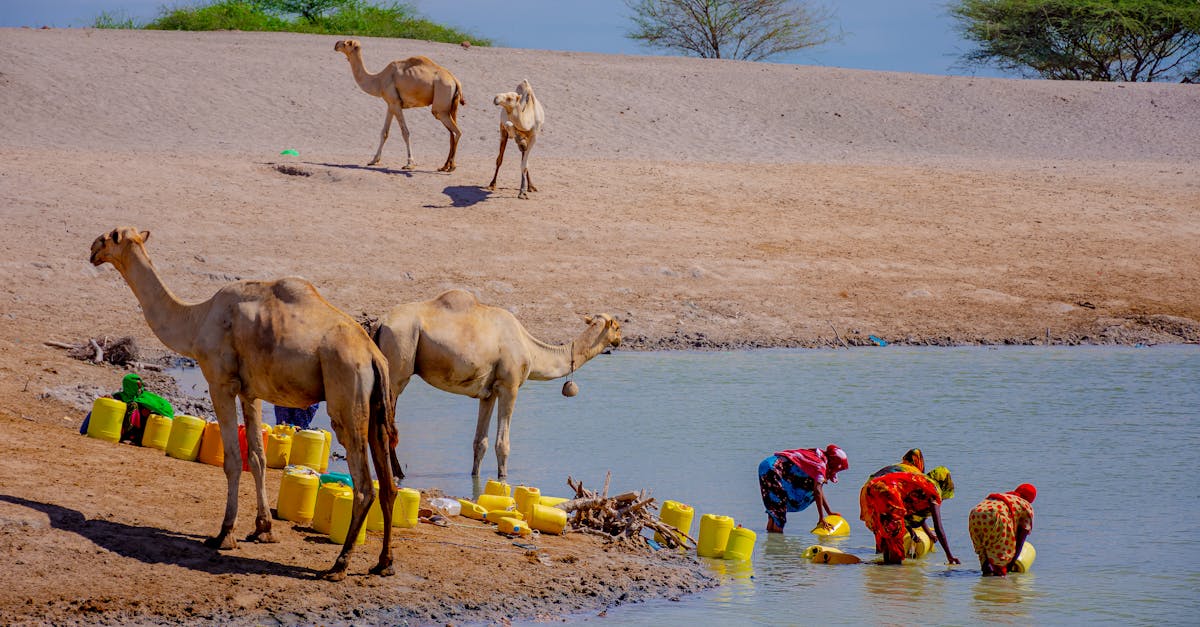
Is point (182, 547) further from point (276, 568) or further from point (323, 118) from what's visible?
point (323, 118)

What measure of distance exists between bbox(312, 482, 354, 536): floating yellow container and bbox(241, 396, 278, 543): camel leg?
40 centimetres

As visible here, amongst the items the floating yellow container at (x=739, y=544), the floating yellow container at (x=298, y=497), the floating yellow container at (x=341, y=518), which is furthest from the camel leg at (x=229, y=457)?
the floating yellow container at (x=739, y=544)

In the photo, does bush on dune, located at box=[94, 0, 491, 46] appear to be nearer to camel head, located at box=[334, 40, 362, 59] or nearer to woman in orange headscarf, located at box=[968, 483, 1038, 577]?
camel head, located at box=[334, 40, 362, 59]

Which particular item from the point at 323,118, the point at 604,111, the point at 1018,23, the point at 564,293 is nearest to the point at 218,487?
the point at 564,293

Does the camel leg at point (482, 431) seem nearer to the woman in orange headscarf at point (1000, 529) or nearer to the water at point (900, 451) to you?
the water at point (900, 451)

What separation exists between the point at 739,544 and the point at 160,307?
4.10 meters

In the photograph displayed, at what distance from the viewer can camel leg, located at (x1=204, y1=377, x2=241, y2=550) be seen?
27.2 feet

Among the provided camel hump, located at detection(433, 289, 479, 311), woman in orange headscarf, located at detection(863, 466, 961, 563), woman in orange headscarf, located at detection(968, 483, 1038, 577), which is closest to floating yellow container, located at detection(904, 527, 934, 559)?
woman in orange headscarf, located at detection(863, 466, 961, 563)

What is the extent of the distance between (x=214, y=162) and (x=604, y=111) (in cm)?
1114

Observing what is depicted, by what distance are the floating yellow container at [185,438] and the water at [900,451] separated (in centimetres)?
184

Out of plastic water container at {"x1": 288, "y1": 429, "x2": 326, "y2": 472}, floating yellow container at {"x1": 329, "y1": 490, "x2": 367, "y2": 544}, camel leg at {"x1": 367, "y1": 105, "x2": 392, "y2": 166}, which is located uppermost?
camel leg at {"x1": 367, "y1": 105, "x2": 392, "y2": 166}

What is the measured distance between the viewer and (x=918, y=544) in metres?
10.4

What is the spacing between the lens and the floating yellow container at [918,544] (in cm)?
1034

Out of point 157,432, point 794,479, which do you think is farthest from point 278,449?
point 794,479
